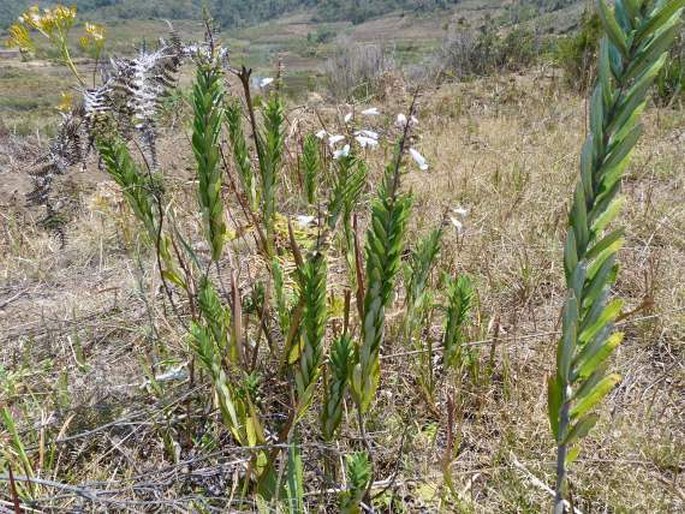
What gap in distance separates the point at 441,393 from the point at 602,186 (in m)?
1.18

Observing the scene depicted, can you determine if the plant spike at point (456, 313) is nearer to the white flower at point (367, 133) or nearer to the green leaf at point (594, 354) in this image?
the white flower at point (367, 133)

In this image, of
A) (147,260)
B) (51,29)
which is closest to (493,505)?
(147,260)

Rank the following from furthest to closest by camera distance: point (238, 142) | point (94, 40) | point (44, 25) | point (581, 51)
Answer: point (581, 51)
point (44, 25)
point (94, 40)
point (238, 142)

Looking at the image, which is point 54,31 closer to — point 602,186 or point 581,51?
A: point 602,186

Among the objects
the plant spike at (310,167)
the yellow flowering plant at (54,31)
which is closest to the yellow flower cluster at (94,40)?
the yellow flowering plant at (54,31)

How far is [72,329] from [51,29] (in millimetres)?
1504

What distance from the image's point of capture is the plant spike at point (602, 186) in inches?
19.4

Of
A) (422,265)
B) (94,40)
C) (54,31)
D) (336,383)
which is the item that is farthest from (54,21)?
(336,383)

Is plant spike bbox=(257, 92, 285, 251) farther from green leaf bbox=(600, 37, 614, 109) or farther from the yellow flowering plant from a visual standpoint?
green leaf bbox=(600, 37, 614, 109)

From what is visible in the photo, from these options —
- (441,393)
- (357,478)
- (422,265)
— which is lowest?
(441,393)

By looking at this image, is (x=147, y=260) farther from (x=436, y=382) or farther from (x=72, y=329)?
(x=436, y=382)

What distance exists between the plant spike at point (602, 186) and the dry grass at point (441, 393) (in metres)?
0.64

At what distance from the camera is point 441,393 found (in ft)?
5.30

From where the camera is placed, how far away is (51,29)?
2451 millimetres
